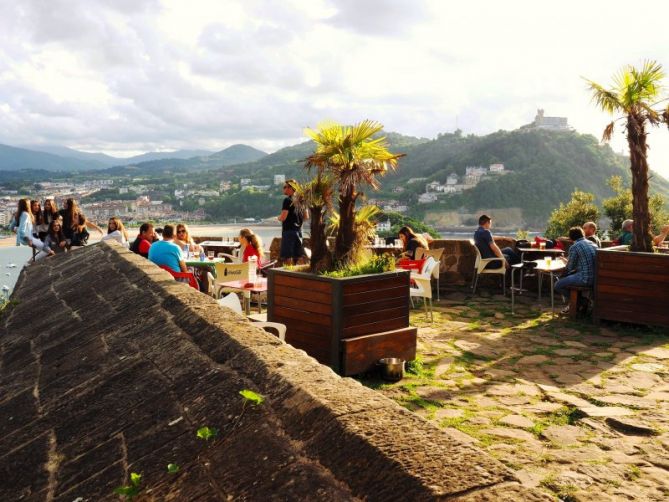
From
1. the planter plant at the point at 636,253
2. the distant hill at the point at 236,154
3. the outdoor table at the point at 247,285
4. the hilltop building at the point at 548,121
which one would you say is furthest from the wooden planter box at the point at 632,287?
the distant hill at the point at 236,154

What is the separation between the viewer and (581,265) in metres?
7.45

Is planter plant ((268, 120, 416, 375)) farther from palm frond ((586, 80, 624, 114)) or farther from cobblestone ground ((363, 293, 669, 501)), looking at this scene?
palm frond ((586, 80, 624, 114))

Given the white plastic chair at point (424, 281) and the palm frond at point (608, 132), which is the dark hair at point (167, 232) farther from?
the palm frond at point (608, 132)

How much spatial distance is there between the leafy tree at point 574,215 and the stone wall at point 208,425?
2569cm

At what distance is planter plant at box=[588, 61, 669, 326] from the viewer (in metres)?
6.88

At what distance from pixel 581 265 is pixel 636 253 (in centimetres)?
66

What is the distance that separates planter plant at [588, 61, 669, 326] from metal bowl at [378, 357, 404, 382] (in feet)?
11.6

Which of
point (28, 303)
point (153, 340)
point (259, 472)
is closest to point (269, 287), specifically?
point (28, 303)

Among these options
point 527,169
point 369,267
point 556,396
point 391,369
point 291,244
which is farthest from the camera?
point 527,169

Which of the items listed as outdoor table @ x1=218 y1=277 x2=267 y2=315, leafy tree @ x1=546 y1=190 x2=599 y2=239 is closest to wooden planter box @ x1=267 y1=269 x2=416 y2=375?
outdoor table @ x1=218 y1=277 x2=267 y2=315

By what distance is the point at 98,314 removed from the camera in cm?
303

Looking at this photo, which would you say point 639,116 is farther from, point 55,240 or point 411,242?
point 55,240

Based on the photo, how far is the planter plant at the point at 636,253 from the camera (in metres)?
6.88

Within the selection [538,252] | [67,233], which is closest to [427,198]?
[538,252]
